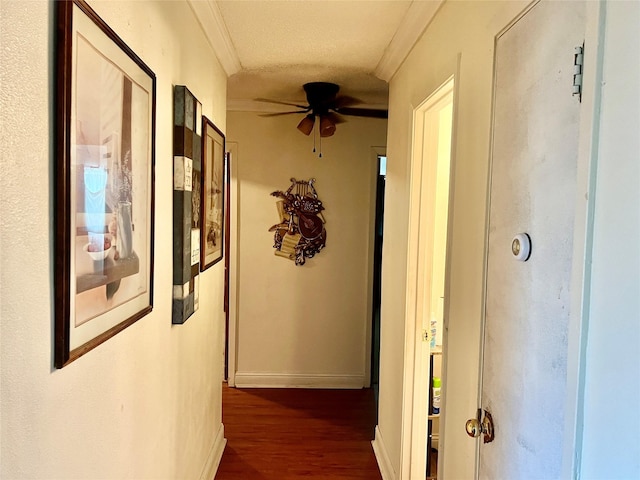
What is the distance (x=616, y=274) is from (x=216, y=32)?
199 centimetres

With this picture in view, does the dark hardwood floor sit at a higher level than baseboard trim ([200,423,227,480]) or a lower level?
lower

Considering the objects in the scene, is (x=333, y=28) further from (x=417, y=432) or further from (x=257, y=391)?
(x=257, y=391)

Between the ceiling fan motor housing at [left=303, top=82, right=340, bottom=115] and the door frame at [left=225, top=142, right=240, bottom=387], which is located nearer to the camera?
the ceiling fan motor housing at [left=303, top=82, right=340, bottom=115]

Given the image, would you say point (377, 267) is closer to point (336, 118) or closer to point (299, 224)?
point (299, 224)

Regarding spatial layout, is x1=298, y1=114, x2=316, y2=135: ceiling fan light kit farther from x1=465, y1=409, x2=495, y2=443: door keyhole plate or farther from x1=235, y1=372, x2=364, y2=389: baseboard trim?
x1=465, y1=409, x2=495, y2=443: door keyhole plate

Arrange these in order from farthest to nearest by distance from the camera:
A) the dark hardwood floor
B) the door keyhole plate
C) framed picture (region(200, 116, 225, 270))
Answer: the dark hardwood floor, framed picture (region(200, 116, 225, 270)), the door keyhole plate

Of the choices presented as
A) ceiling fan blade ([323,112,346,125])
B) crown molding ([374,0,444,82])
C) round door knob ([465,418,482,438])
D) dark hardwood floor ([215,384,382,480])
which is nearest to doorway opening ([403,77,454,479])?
crown molding ([374,0,444,82])

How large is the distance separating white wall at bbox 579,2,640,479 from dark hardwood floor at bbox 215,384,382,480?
7.22 feet

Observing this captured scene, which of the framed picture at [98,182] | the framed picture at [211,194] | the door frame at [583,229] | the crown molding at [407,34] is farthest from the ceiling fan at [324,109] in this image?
the door frame at [583,229]

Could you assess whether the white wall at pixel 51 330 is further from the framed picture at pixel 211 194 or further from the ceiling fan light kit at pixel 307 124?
the ceiling fan light kit at pixel 307 124

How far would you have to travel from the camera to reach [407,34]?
205 cm

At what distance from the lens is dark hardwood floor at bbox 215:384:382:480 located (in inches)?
102

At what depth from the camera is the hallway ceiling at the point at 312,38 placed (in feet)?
6.17

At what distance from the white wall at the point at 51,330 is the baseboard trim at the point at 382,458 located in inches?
42.6
